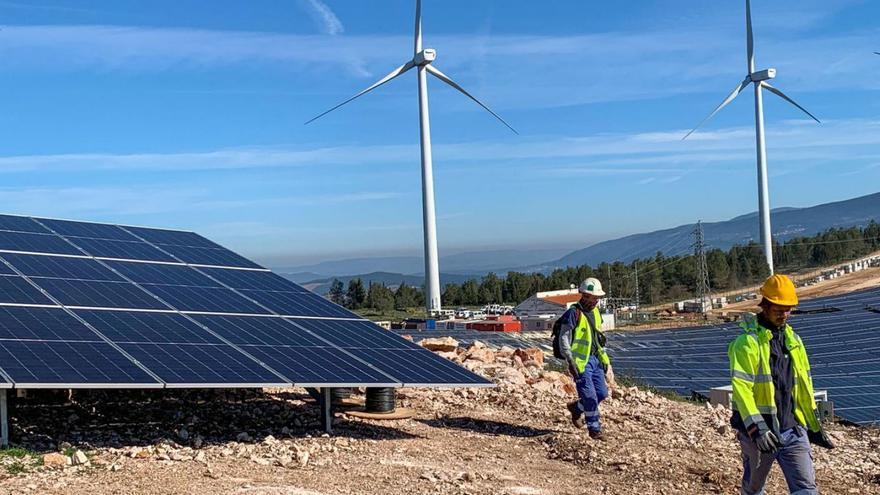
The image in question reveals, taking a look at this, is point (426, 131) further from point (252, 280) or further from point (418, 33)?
point (252, 280)

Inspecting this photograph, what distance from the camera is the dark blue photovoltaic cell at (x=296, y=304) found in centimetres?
1614

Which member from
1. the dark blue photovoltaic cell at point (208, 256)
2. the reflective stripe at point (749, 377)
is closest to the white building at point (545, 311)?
the dark blue photovoltaic cell at point (208, 256)

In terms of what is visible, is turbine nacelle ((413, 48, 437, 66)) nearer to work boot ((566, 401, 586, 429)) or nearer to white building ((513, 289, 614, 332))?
white building ((513, 289, 614, 332))

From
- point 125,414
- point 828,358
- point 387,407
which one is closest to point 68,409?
point 125,414

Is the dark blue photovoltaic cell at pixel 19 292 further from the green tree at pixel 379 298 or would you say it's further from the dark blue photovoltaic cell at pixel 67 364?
the green tree at pixel 379 298

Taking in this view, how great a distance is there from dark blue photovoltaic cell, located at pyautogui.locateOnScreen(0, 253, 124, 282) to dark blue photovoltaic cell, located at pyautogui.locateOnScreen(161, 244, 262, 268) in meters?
2.60

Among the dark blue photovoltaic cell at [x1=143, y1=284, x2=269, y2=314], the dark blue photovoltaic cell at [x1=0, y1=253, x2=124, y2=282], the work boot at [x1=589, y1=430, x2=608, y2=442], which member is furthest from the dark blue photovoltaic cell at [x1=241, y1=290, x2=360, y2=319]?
the work boot at [x1=589, y1=430, x2=608, y2=442]

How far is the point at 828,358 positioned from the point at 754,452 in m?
27.5

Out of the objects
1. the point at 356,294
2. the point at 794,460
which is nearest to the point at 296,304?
the point at 794,460

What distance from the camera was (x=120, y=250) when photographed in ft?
60.5

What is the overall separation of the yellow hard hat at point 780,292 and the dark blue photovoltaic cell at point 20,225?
47.5 ft

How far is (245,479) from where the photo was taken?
34.0 feet

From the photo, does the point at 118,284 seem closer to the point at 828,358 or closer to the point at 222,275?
the point at 222,275

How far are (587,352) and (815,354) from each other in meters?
24.7
